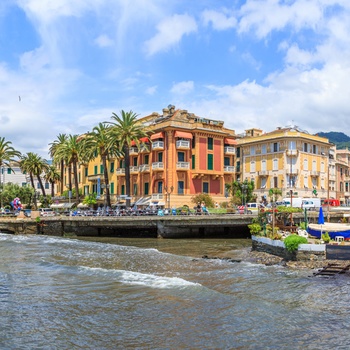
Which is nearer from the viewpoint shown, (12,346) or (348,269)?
(12,346)

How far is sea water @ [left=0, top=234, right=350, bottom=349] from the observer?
42.5 feet

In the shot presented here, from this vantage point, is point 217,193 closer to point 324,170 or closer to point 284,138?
point 284,138

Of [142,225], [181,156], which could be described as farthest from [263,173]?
[142,225]

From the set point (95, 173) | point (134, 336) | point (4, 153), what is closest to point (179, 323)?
point (134, 336)

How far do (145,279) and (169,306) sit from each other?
5.27 metres

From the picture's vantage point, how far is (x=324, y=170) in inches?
3110

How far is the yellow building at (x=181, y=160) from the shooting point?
202ft

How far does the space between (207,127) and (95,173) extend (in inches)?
949

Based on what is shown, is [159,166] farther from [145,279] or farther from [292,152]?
[145,279]

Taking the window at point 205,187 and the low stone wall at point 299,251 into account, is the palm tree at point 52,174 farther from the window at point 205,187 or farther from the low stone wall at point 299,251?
the low stone wall at point 299,251

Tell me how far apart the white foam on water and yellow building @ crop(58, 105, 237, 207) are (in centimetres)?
3613

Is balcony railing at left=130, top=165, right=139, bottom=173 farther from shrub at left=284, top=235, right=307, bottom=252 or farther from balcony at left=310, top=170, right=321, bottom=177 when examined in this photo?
shrub at left=284, top=235, right=307, bottom=252

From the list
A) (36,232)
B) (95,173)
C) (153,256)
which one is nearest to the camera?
(153,256)

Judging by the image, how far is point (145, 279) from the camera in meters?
21.6
